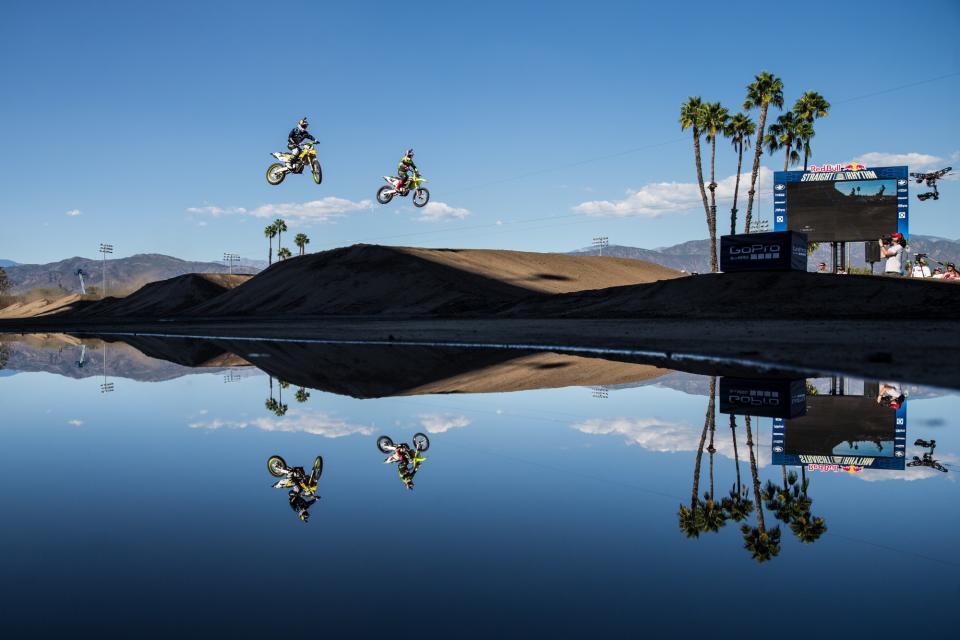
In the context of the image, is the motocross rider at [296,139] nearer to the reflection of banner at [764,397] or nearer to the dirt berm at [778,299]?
the dirt berm at [778,299]

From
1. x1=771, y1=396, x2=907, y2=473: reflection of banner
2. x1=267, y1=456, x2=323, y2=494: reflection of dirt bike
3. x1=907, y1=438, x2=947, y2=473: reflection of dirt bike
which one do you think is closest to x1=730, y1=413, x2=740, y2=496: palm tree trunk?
x1=771, y1=396, x2=907, y2=473: reflection of banner

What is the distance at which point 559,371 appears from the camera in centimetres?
2061

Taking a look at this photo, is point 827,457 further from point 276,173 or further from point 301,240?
point 301,240

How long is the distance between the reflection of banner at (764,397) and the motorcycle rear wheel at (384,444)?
575 cm

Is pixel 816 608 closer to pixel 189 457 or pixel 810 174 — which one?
pixel 189 457

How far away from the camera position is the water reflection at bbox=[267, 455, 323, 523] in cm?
707

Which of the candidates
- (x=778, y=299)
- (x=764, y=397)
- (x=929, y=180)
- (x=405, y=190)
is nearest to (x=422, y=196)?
(x=405, y=190)

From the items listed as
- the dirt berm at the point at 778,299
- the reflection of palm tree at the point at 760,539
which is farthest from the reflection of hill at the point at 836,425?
the dirt berm at the point at 778,299

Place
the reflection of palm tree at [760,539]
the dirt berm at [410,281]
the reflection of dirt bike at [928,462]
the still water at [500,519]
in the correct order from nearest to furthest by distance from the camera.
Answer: the still water at [500,519], the reflection of palm tree at [760,539], the reflection of dirt bike at [928,462], the dirt berm at [410,281]

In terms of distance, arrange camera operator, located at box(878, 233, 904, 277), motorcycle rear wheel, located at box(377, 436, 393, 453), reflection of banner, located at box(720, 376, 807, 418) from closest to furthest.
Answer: motorcycle rear wheel, located at box(377, 436, 393, 453) → reflection of banner, located at box(720, 376, 807, 418) → camera operator, located at box(878, 233, 904, 277)

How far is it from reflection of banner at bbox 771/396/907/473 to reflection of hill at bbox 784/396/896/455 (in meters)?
0.03

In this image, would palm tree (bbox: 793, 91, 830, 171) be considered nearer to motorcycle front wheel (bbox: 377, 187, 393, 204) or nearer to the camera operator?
the camera operator

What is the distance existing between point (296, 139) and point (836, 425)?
31261 mm

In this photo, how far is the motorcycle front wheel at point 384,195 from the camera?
45.4 m
